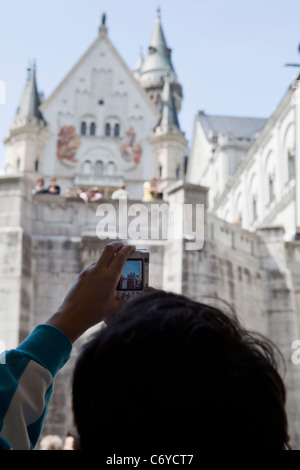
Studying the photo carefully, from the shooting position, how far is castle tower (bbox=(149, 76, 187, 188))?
4306 centimetres

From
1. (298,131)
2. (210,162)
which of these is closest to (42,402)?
(298,131)

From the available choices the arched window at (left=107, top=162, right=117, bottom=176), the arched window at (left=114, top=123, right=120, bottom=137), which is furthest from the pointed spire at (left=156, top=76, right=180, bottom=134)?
the arched window at (left=107, top=162, right=117, bottom=176)

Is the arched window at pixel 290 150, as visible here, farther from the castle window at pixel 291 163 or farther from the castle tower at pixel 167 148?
the castle tower at pixel 167 148

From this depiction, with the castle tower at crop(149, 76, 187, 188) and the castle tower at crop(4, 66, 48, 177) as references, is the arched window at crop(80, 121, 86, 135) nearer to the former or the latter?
the castle tower at crop(4, 66, 48, 177)

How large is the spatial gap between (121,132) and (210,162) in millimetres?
11960

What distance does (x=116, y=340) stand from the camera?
131 centimetres

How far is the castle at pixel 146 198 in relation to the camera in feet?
44.3

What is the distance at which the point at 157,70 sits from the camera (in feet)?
207

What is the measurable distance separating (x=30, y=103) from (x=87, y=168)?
564 cm

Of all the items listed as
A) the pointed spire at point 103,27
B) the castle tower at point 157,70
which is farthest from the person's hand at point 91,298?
the castle tower at point 157,70

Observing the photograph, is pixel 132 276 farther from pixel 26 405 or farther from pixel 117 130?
pixel 117 130

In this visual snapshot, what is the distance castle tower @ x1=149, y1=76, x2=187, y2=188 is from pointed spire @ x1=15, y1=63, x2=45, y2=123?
25.3 feet

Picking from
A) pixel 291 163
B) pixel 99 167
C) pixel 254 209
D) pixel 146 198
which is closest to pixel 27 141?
pixel 99 167
